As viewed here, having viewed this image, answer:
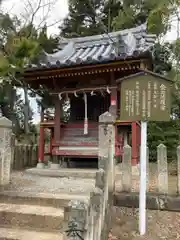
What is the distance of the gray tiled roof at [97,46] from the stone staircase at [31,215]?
20.2 ft

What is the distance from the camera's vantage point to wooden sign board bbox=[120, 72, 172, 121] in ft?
18.5

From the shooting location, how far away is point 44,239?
476 cm

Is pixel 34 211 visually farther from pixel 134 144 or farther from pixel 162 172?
pixel 134 144

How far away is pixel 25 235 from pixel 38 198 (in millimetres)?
1261

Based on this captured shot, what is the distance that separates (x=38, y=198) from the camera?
619 cm

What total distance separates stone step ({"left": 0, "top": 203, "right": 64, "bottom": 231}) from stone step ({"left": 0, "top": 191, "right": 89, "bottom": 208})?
220 mm

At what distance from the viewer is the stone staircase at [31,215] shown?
198 inches

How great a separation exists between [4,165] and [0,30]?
44.1ft

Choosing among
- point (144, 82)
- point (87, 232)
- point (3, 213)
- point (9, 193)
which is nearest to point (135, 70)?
point (144, 82)

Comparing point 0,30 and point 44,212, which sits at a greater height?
point 0,30

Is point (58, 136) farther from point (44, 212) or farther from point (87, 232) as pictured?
point (87, 232)

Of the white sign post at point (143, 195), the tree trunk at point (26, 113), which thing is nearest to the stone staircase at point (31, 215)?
the white sign post at point (143, 195)

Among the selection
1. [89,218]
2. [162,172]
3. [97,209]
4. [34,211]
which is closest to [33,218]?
[34,211]

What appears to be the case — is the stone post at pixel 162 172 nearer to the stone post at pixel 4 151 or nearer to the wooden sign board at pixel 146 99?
the wooden sign board at pixel 146 99
